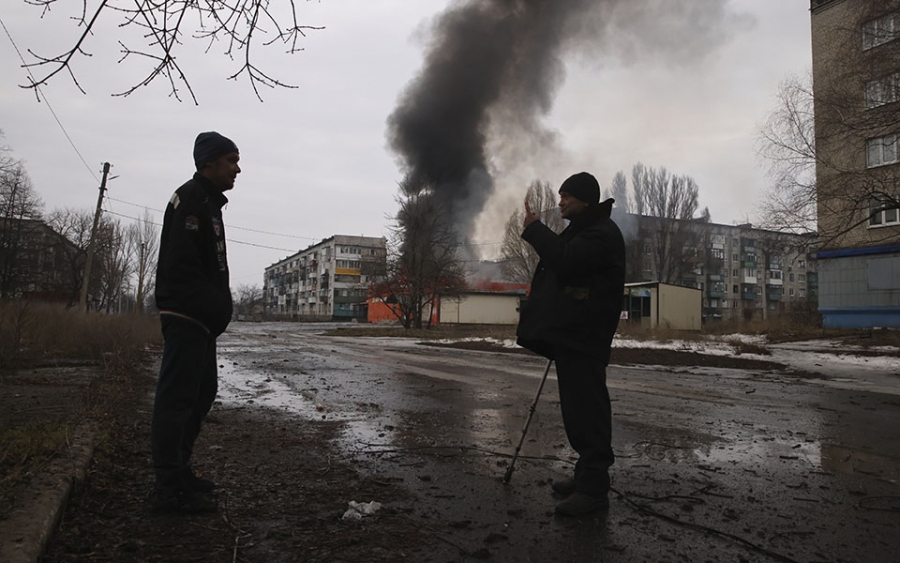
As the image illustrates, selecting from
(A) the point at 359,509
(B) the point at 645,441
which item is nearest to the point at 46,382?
(A) the point at 359,509

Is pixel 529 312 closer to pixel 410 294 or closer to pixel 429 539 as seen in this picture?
pixel 429 539

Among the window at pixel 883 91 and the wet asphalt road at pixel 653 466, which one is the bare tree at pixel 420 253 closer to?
the window at pixel 883 91

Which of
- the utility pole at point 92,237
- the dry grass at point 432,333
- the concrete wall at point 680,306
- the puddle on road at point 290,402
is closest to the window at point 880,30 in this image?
the dry grass at point 432,333

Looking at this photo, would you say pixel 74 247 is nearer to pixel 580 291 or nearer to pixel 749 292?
pixel 580 291

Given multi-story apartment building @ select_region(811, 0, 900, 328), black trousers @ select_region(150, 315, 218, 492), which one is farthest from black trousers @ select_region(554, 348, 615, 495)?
multi-story apartment building @ select_region(811, 0, 900, 328)

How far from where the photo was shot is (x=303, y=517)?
254 cm

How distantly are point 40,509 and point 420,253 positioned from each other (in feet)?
108

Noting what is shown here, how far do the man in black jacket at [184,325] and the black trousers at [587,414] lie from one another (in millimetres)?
1751

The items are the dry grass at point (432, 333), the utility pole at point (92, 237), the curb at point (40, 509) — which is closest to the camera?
the curb at point (40, 509)

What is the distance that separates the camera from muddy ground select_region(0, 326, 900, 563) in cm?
217

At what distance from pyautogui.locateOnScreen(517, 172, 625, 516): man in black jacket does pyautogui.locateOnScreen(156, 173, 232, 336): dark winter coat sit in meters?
1.57

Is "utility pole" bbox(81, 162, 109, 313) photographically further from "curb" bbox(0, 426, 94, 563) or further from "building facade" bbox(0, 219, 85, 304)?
"curb" bbox(0, 426, 94, 563)

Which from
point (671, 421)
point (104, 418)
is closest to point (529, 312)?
point (671, 421)

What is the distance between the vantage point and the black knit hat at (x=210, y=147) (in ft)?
9.62
